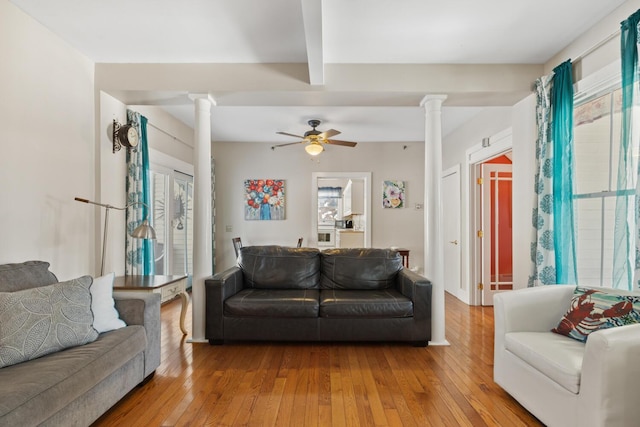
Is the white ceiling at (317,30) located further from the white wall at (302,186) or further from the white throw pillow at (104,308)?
the white wall at (302,186)

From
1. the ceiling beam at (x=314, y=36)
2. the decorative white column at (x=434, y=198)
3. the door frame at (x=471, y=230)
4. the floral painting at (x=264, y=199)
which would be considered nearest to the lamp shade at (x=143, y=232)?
the ceiling beam at (x=314, y=36)

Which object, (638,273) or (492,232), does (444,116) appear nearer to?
(492,232)

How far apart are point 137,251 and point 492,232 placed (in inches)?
178

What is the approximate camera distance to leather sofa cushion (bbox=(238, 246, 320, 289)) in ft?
11.7

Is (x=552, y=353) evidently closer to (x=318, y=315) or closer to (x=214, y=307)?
(x=318, y=315)

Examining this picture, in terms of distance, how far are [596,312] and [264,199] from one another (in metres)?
5.02

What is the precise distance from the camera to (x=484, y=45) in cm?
288

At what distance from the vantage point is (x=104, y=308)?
2135 millimetres

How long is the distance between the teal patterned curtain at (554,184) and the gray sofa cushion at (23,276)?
3710mm

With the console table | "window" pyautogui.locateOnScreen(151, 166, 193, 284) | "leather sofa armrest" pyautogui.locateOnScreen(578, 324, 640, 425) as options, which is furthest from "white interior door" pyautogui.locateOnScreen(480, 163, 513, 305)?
"window" pyautogui.locateOnScreen(151, 166, 193, 284)

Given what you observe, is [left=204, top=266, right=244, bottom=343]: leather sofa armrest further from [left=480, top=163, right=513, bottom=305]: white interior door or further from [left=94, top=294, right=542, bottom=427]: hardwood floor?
[left=480, top=163, right=513, bottom=305]: white interior door

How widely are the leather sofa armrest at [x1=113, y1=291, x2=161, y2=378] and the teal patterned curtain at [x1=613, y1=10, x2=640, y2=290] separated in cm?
317

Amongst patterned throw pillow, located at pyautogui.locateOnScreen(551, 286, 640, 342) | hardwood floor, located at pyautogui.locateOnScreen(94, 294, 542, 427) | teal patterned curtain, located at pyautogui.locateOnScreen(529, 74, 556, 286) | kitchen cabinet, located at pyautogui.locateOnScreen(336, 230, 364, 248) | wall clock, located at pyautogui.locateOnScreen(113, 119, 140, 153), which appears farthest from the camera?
kitchen cabinet, located at pyautogui.locateOnScreen(336, 230, 364, 248)

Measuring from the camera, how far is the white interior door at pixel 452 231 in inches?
197
